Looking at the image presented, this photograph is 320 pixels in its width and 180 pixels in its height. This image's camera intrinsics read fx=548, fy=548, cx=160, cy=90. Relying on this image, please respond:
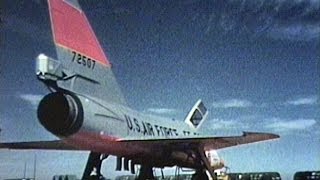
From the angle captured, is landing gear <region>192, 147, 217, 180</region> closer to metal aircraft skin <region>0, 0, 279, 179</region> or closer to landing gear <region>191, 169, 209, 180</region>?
landing gear <region>191, 169, 209, 180</region>

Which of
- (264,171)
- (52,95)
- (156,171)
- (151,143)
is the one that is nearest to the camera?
(52,95)

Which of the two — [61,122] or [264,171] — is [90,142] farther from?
[264,171]

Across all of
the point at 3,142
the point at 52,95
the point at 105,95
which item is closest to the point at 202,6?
the point at 105,95

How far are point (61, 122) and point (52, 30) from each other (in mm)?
603

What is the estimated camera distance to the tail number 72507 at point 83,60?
3.66 meters

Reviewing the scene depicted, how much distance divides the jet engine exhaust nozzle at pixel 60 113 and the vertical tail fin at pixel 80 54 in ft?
0.30

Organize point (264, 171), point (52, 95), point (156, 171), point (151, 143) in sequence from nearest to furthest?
1. point (52, 95)
2. point (264, 171)
3. point (151, 143)
4. point (156, 171)

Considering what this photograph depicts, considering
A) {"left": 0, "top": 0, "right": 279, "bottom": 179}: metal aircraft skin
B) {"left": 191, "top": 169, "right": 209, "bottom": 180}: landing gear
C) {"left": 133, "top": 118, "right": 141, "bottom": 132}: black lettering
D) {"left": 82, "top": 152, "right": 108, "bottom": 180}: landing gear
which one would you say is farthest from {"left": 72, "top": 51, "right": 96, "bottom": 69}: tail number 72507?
{"left": 191, "top": 169, "right": 209, "bottom": 180}: landing gear

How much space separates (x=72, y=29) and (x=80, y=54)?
0.58 feet

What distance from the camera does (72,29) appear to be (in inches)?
145

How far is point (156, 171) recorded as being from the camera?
4.44m

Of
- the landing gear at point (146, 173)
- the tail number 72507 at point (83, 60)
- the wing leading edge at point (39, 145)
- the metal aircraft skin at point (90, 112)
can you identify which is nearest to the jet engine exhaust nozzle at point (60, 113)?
the metal aircraft skin at point (90, 112)

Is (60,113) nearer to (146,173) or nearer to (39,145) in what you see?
(39,145)

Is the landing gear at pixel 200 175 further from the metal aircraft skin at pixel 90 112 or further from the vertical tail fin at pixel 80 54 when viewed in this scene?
the vertical tail fin at pixel 80 54
